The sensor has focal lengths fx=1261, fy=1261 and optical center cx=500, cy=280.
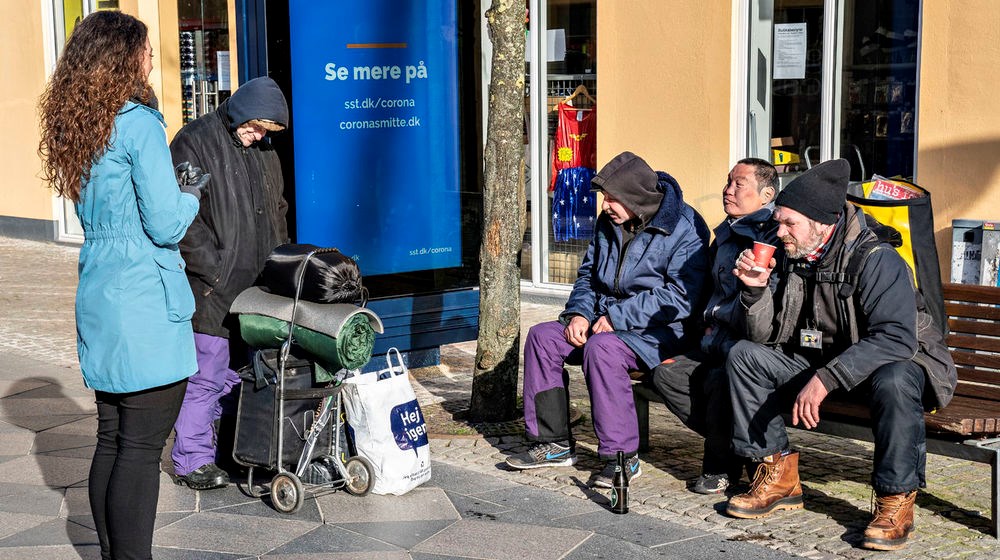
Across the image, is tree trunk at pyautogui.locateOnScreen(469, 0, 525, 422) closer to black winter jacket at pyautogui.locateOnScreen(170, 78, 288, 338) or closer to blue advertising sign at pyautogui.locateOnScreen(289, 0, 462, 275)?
blue advertising sign at pyautogui.locateOnScreen(289, 0, 462, 275)

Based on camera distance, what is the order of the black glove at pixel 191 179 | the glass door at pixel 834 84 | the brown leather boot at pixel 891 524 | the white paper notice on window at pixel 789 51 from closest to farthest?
the black glove at pixel 191 179 < the brown leather boot at pixel 891 524 < the glass door at pixel 834 84 < the white paper notice on window at pixel 789 51

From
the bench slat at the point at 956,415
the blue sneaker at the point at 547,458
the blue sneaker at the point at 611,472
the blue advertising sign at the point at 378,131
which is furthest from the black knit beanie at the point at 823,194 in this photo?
the blue advertising sign at the point at 378,131

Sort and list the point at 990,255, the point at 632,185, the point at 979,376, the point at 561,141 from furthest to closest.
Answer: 1. the point at 561,141
2. the point at 990,255
3. the point at 632,185
4. the point at 979,376

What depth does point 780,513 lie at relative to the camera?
5.03 m

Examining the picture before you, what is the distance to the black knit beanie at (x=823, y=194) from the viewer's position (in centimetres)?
475

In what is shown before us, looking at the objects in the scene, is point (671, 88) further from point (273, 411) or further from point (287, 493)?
point (287, 493)

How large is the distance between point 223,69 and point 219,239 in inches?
292

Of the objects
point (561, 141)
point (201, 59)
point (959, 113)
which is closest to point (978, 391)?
point (959, 113)

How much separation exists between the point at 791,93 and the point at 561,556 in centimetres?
521

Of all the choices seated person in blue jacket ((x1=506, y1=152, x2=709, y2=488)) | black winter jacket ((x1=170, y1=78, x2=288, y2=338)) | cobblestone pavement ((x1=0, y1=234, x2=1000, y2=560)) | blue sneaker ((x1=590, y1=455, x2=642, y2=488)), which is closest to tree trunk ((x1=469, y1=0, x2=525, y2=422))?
cobblestone pavement ((x1=0, y1=234, x2=1000, y2=560))

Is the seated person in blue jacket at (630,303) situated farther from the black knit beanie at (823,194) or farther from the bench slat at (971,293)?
the bench slat at (971,293)

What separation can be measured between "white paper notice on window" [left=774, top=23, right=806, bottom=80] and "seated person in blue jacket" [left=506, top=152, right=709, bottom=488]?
138 inches

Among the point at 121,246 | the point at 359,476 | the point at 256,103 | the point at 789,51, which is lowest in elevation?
the point at 359,476

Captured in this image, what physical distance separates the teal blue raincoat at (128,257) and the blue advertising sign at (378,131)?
2.86 m
